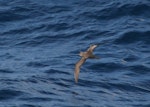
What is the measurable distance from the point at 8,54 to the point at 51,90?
544 cm

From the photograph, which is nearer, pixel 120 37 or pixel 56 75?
pixel 56 75

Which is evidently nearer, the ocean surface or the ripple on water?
the ripple on water

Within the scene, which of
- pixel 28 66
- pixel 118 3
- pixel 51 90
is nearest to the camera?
pixel 51 90

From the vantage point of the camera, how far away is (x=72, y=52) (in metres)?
38.1

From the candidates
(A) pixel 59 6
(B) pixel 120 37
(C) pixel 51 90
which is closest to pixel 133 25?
(B) pixel 120 37

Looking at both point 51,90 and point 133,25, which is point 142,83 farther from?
point 133,25

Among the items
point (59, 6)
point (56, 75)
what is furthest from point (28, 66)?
point (59, 6)

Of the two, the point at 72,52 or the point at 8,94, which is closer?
the point at 8,94

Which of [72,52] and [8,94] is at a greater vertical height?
[72,52]

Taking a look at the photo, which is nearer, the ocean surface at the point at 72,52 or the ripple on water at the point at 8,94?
the ripple on water at the point at 8,94

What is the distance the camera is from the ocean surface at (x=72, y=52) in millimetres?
33312

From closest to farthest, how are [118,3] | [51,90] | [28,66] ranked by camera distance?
1. [51,90]
2. [28,66]
3. [118,3]

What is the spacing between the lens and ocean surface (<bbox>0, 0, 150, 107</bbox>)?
3331 centimetres

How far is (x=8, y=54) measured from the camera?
3869 centimetres
